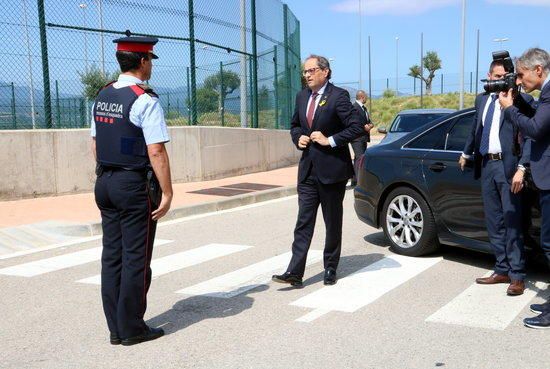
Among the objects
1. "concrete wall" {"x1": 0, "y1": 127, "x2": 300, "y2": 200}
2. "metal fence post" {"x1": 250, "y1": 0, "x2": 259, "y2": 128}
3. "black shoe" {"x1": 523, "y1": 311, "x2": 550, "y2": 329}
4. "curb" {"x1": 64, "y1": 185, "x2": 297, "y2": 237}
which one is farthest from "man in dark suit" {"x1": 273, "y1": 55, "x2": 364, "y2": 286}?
"metal fence post" {"x1": 250, "y1": 0, "x2": 259, "y2": 128}

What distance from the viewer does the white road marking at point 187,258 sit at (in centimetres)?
641

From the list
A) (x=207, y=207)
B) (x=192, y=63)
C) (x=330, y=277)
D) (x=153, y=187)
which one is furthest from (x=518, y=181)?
(x=192, y=63)

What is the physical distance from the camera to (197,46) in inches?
532

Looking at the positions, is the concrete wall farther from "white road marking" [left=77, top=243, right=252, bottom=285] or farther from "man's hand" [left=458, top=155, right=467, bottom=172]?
"man's hand" [left=458, top=155, right=467, bottom=172]

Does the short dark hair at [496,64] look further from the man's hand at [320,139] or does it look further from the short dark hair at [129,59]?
the short dark hair at [129,59]

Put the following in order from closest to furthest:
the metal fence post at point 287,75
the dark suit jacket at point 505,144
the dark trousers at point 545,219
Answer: the dark trousers at point 545,219, the dark suit jacket at point 505,144, the metal fence post at point 287,75

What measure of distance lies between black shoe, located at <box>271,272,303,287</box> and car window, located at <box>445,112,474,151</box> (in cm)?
206

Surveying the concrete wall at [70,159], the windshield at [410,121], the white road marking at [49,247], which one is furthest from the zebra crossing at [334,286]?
the windshield at [410,121]

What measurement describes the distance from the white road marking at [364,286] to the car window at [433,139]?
3.71ft

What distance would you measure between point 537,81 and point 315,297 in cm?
233

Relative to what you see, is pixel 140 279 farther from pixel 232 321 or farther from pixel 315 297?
pixel 315 297

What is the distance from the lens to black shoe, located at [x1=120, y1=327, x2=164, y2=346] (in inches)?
171

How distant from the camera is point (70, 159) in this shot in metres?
11.1

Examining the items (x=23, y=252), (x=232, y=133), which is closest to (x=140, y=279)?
(x=23, y=252)
